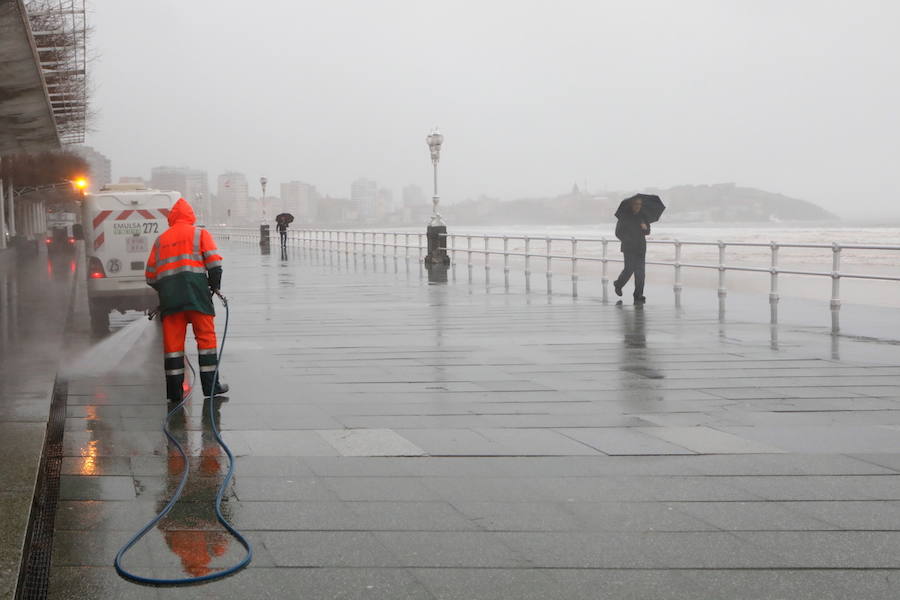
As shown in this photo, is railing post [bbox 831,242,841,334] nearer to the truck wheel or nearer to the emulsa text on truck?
the emulsa text on truck

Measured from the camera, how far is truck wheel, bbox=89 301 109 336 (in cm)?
1451

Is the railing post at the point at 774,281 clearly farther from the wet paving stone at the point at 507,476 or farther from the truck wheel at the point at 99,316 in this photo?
the truck wheel at the point at 99,316

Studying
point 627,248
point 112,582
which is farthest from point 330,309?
point 112,582

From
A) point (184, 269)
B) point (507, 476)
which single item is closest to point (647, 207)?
point (184, 269)

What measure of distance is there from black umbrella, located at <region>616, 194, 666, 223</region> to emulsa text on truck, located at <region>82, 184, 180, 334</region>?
6.92 metres

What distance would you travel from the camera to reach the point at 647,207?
1758 centimetres

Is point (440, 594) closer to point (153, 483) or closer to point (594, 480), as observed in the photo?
point (594, 480)

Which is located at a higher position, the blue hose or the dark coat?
the dark coat

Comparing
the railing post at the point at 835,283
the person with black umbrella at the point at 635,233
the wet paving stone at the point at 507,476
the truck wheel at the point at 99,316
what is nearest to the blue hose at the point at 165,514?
the wet paving stone at the point at 507,476

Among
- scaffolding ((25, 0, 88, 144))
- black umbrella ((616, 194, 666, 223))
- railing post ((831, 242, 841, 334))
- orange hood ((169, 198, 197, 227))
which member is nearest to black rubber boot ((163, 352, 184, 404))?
orange hood ((169, 198, 197, 227))

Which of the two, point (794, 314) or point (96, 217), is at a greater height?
point (96, 217)

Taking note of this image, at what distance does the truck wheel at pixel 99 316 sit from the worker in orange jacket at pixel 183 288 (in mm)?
6604

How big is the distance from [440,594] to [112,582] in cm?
120

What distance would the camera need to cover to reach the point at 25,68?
3036 centimetres
